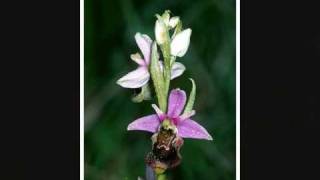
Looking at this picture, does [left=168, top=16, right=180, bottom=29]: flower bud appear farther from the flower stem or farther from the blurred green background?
the flower stem

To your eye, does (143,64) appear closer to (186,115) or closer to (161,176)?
(186,115)

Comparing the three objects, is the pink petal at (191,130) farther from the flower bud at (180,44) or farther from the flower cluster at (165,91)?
the flower bud at (180,44)

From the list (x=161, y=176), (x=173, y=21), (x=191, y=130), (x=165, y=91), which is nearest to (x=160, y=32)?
(x=173, y=21)

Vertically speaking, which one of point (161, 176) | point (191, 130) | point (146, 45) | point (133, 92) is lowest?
point (161, 176)

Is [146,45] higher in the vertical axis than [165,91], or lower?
higher
